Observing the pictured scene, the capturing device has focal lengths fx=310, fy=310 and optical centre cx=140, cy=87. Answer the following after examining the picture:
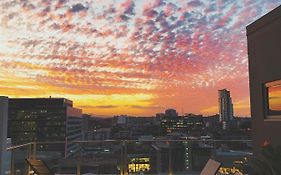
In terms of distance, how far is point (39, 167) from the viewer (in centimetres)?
651

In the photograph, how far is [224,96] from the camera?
26.0 meters

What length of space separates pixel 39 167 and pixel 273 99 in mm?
4968

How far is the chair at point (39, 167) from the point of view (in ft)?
20.9

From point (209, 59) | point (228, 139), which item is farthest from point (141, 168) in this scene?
point (209, 59)

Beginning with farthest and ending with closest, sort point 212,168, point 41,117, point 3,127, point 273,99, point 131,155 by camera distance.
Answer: point 41,117 < point 131,155 < point 273,99 < point 212,168 < point 3,127

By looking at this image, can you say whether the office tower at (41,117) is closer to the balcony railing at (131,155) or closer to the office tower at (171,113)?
the office tower at (171,113)

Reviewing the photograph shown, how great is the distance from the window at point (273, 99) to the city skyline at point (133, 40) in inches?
203

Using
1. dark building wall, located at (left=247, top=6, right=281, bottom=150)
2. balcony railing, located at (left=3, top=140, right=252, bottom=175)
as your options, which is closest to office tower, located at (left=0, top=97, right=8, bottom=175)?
balcony railing, located at (left=3, top=140, right=252, bottom=175)

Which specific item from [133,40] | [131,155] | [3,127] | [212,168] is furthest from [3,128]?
[133,40]

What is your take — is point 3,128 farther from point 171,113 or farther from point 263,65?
point 171,113

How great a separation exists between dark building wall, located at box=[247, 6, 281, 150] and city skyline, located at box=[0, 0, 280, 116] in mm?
4376

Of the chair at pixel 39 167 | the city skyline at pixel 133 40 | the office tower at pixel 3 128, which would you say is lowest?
the chair at pixel 39 167

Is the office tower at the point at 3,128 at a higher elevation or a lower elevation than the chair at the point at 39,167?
higher

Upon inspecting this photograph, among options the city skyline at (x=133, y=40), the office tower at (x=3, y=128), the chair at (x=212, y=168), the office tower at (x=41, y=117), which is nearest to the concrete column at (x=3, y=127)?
the office tower at (x=3, y=128)
